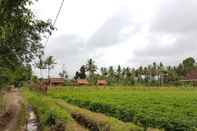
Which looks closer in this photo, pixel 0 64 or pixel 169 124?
pixel 169 124

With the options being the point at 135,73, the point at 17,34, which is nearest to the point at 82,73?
the point at 135,73

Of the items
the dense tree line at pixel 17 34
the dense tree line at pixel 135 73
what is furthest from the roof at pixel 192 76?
the dense tree line at pixel 17 34

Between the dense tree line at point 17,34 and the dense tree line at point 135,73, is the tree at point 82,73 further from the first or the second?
the dense tree line at point 17,34

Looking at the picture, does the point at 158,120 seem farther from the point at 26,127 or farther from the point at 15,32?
the point at 26,127

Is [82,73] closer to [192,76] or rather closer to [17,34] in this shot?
[192,76]

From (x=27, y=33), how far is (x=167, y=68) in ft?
346

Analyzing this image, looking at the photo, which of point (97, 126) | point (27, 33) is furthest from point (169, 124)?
point (27, 33)

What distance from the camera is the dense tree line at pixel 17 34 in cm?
1878

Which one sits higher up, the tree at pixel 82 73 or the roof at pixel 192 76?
the tree at pixel 82 73

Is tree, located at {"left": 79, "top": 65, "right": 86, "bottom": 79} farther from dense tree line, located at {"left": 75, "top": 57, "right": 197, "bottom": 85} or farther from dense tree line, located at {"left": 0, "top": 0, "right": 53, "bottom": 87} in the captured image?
dense tree line, located at {"left": 0, "top": 0, "right": 53, "bottom": 87}

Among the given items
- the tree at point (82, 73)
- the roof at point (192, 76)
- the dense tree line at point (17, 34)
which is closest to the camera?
the dense tree line at point (17, 34)

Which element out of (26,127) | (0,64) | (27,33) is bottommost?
(26,127)

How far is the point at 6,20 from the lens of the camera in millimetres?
19281

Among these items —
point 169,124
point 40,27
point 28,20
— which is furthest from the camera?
point 40,27
